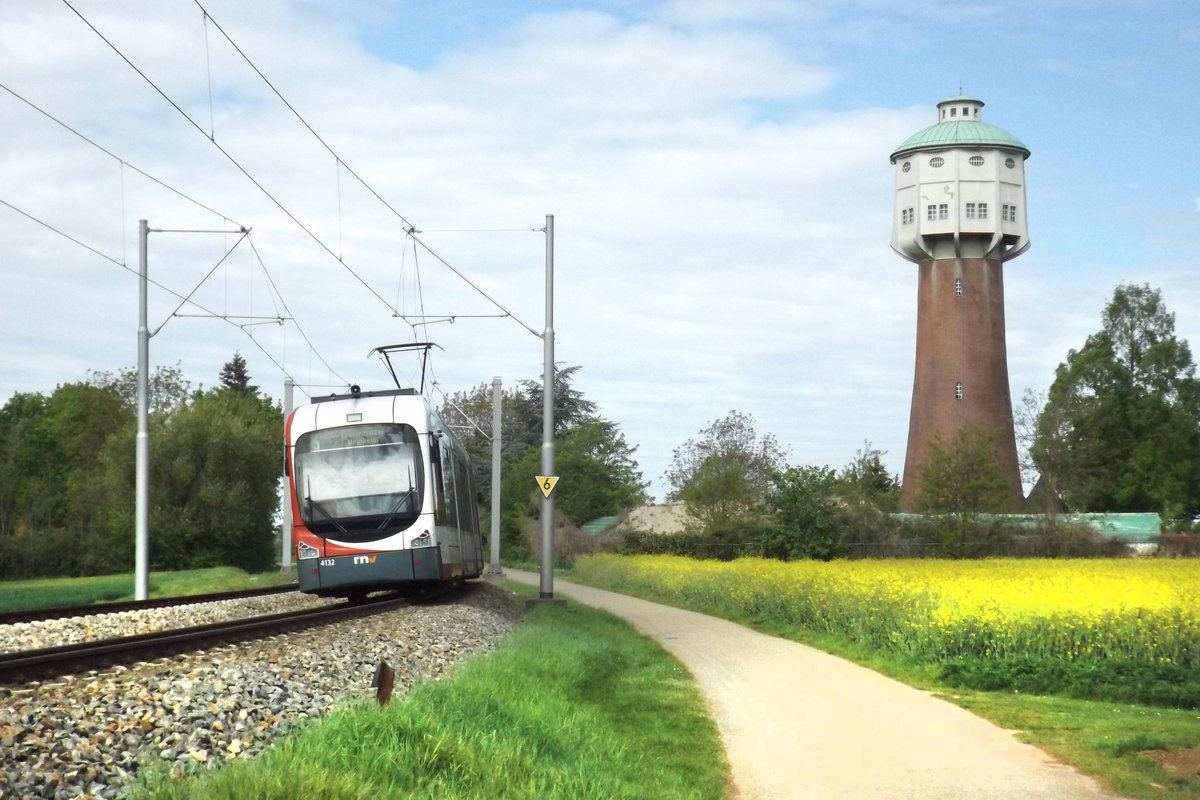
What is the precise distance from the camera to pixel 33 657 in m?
11.9

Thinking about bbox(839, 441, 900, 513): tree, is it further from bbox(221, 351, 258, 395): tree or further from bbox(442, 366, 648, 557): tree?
bbox(221, 351, 258, 395): tree

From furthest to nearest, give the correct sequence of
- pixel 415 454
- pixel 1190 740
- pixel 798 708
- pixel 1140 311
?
pixel 1140 311 → pixel 415 454 → pixel 798 708 → pixel 1190 740

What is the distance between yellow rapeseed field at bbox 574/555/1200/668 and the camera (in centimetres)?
1603

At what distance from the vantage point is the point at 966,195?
6638 centimetres

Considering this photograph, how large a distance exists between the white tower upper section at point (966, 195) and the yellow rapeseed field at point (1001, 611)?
1631 inches

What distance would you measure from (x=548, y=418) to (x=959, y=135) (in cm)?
4388

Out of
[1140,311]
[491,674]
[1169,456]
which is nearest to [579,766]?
[491,674]

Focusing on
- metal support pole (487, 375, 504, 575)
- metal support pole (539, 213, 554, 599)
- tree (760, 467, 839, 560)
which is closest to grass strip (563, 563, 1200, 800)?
metal support pole (539, 213, 554, 599)

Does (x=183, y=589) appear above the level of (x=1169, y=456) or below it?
below

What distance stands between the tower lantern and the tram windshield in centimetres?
4565

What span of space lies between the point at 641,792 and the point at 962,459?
142ft

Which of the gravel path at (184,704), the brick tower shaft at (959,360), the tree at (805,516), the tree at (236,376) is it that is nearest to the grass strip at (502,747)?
the gravel path at (184,704)

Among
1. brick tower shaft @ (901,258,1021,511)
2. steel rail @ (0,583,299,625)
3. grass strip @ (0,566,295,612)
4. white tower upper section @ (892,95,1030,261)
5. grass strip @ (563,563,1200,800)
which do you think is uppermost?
white tower upper section @ (892,95,1030,261)

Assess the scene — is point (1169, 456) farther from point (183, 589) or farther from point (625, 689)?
point (625, 689)
